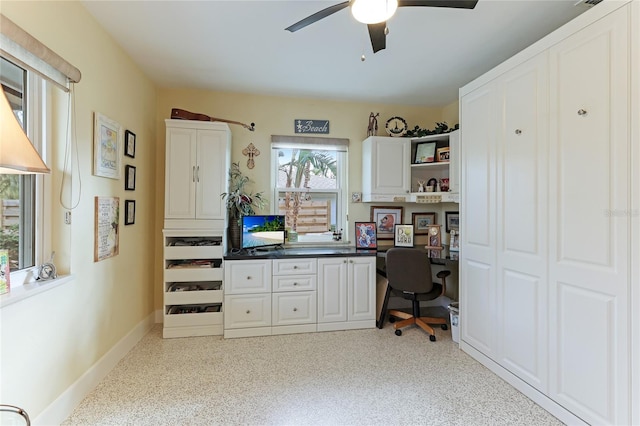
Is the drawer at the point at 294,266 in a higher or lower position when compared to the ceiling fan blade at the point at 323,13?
lower

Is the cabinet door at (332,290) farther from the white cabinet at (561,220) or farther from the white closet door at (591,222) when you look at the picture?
the white closet door at (591,222)

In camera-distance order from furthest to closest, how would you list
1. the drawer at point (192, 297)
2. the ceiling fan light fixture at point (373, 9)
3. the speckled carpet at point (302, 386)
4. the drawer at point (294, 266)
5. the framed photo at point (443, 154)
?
the framed photo at point (443, 154), the drawer at point (294, 266), the drawer at point (192, 297), the speckled carpet at point (302, 386), the ceiling fan light fixture at point (373, 9)

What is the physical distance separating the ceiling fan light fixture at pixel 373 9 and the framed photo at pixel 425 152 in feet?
7.14

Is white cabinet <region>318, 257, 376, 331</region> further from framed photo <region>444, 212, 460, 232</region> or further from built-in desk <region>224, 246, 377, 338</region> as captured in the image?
framed photo <region>444, 212, 460, 232</region>

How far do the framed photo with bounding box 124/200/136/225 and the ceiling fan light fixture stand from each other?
7.91 ft

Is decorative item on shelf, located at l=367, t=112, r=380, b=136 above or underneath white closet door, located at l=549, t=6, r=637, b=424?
above

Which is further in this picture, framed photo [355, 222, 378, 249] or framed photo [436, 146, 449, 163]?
framed photo [355, 222, 378, 249]

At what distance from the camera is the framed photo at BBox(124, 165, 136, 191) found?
2564 millimetres

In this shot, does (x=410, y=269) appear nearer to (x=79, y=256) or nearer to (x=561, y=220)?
(x=561, y=220)

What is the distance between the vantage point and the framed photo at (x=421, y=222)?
383 centimetres

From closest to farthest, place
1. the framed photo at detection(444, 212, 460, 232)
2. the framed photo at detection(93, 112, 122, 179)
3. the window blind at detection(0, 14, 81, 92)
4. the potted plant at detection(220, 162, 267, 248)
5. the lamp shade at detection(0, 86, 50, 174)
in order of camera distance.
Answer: the lamp shade at detection(0, 86, 50, 174), the window blind at detection(0, 14, 81, 92), the framed photo at detection(93, 112, 122, 179), the potted plant at detection(220, 162, 267, 248), the framed photo at detection(444, 212, 460, 232)

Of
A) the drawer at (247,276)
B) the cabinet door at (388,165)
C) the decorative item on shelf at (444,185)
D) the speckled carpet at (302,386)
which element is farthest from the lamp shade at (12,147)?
the decorative item on shelf at (444,185)

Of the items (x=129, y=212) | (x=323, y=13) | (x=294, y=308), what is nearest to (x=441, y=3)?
(x=323, y=13)

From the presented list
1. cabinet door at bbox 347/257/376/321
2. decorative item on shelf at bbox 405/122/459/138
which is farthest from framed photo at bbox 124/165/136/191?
decorative item on shelf at bbox 405/122/459/138
